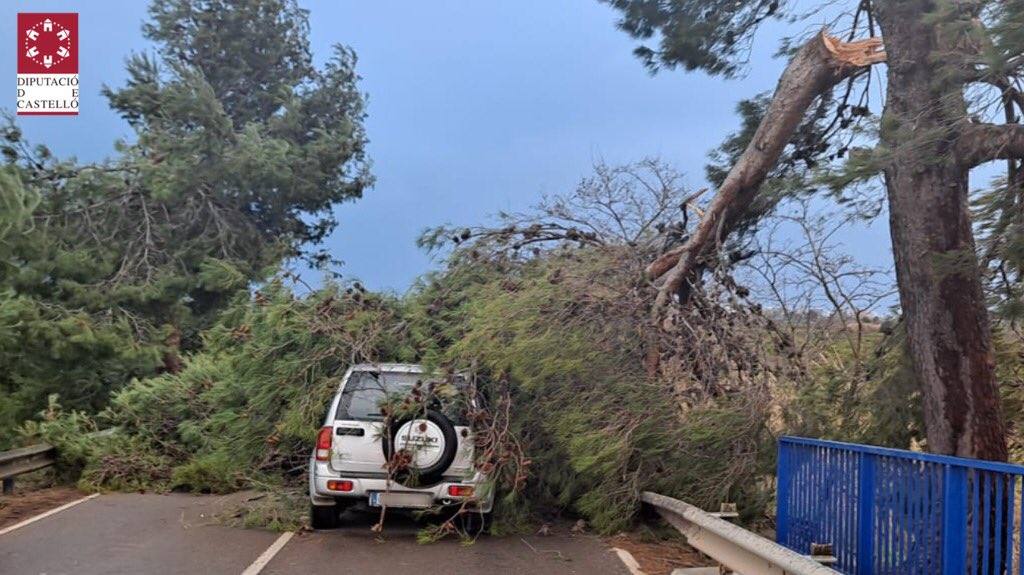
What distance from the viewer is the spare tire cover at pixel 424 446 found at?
31.1ft

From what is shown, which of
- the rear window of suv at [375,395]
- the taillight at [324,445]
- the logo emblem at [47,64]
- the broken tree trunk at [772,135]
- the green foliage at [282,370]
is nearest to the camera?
the taillight at [324,445]

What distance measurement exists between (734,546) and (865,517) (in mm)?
1068

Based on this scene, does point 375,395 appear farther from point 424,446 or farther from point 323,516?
point 323,516

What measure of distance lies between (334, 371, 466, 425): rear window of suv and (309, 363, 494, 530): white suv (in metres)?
0.03

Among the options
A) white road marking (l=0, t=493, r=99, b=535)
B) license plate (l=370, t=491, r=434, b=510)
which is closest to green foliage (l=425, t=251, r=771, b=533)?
license plate (l=370, t=491, r=434, b=510)

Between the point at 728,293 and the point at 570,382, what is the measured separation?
108 inches

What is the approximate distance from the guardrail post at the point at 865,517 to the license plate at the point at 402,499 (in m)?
4.55

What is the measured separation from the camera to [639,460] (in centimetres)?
962

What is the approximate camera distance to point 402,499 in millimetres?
9586

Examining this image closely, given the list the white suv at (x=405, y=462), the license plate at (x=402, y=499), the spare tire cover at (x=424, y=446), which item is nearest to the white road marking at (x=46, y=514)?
the white suv at (x=405, y=462)

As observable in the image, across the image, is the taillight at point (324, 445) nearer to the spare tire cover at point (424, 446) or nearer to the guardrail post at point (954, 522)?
the spare tire cover at point (424, 446)

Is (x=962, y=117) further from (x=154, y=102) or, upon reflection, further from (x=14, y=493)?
(x=154, y=102)

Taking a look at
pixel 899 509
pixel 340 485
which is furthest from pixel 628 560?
pixel 899 509

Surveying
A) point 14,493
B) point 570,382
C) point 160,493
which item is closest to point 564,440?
point 570,382
